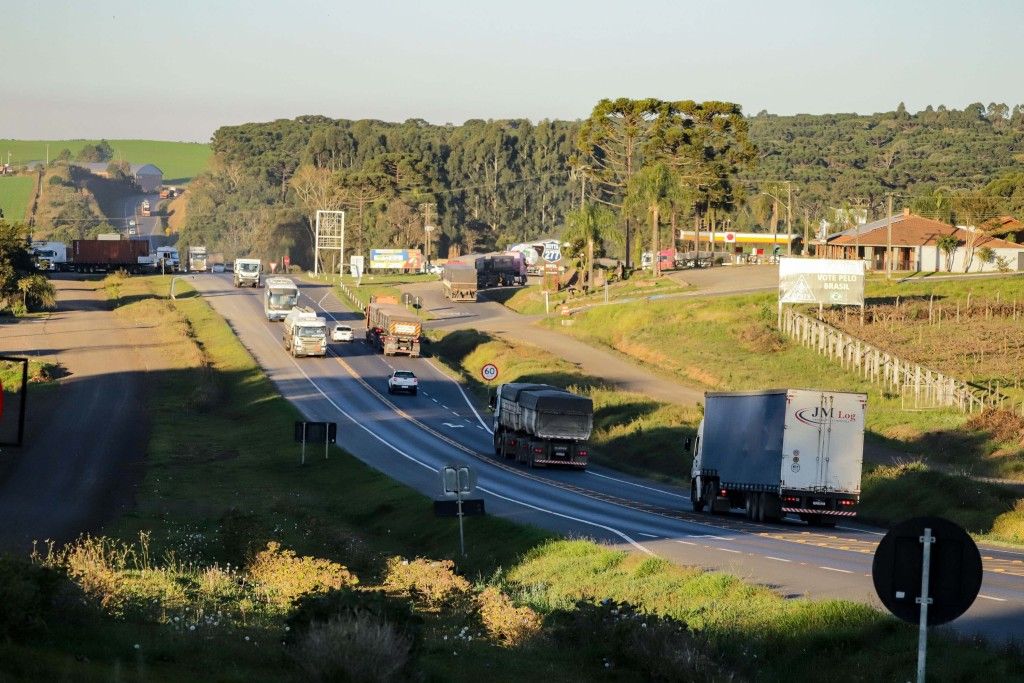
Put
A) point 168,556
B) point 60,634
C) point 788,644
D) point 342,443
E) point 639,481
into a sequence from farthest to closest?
point 342,443 < point 639,481 < point 168,556 < point 788,644 < point 60,634

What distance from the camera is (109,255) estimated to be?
147 metres

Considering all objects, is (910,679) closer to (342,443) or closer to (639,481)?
(639,481)

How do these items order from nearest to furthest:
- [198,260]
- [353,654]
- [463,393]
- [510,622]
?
[353,654], [510,622], [463,393], [198,260]

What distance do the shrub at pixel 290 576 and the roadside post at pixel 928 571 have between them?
11.3 m

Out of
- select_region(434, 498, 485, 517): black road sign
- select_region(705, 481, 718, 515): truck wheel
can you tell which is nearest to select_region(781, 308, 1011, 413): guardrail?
select_region(705, 481, 718, 515): truck wheel

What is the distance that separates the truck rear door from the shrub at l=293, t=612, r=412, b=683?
930 inches

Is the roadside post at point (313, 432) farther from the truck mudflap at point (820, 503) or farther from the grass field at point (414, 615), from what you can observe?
the truck mudflap at point (820, 503)

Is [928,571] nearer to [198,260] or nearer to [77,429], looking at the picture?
[77,429]

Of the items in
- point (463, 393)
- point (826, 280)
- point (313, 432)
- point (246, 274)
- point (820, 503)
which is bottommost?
point (463, 393)

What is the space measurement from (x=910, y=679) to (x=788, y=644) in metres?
2.75

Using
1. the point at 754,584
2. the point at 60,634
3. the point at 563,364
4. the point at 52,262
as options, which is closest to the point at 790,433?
the point at 754,584

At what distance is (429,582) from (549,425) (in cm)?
3069

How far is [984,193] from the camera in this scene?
167 metres

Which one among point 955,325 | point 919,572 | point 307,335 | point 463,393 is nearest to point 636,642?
point 919,572
